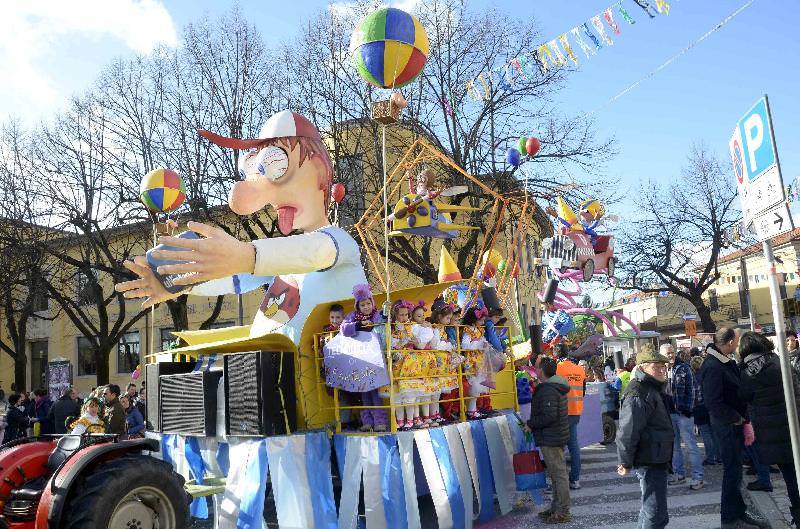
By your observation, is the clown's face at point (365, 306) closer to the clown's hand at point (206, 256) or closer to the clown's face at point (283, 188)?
the clown's hand at point (206, 256)

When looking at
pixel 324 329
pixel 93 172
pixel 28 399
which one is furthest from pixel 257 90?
pixel 324 329

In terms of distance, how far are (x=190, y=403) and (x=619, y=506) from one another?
14.5 ft

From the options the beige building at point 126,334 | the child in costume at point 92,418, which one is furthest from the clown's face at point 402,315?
the beige building at point 126,334

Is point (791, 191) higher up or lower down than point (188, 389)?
higher up

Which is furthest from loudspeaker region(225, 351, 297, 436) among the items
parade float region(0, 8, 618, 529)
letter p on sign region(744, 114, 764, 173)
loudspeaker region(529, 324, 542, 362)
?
loudspeaker region(529, 324, 542, 362)

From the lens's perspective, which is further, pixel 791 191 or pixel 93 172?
pixel 93 172

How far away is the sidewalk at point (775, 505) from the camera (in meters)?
5.94

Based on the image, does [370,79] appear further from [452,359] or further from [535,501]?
[535,501]

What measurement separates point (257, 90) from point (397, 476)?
586 inches

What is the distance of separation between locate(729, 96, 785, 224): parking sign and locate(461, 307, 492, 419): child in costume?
11.0 ft

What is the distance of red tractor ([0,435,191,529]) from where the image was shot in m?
4.66

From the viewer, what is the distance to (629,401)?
16.4 feet

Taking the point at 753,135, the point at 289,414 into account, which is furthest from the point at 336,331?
the point at 753,135

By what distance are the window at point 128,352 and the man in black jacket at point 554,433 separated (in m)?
28.8
